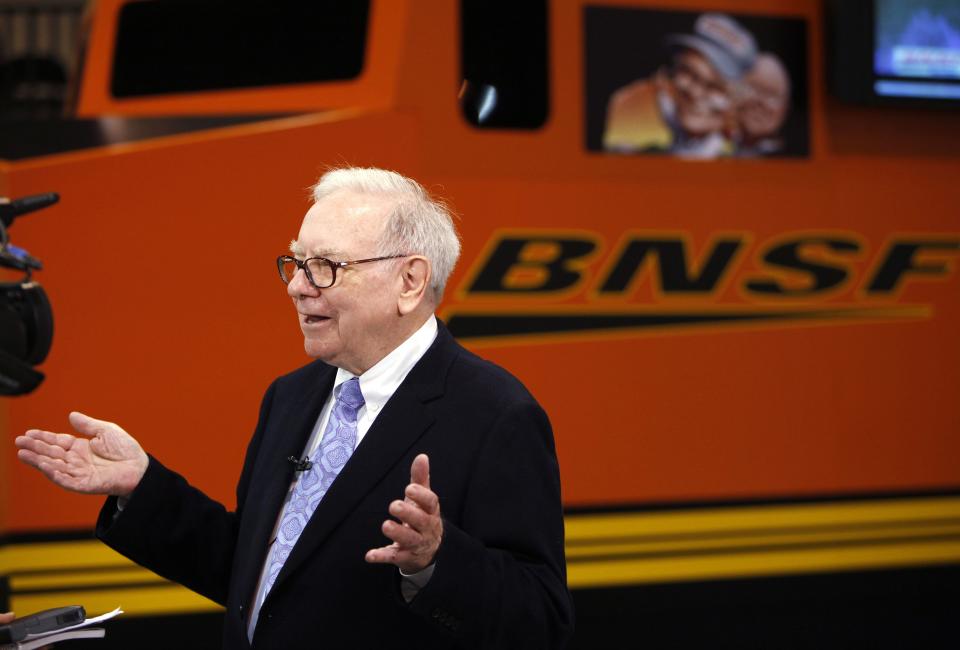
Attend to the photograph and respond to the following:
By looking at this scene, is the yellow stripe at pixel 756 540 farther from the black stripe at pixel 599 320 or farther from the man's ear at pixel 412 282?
the man's ear at pixel 412 282

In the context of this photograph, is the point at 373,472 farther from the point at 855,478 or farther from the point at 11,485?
the point at 855,478

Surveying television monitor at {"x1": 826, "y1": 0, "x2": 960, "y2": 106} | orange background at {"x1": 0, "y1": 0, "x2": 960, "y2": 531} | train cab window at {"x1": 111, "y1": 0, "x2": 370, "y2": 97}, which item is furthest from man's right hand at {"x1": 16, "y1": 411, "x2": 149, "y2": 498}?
television monitor at {"x1": 826, "y1": 0, "x2": 960, "y2": 106}

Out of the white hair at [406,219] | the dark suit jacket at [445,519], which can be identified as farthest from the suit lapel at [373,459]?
the white hair at [406,219]

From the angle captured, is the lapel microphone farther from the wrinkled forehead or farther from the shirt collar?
the wrinkled forehead

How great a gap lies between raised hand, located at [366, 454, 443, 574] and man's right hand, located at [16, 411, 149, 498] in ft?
1.83

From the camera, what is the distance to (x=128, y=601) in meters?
3.18

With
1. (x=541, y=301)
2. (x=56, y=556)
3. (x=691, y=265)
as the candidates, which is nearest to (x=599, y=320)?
(x=541, y=301)

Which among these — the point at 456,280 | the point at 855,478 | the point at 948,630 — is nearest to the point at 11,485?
the point at 456,280

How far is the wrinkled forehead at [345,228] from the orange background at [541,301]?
4.53 feet

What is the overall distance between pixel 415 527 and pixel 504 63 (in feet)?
7.05

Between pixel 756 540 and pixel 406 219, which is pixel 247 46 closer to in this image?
pixel 406 219

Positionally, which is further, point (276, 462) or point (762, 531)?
point (762, 531)

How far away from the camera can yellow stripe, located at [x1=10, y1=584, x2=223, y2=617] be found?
3.13m

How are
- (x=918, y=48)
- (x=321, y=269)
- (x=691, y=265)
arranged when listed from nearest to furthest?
(x=321, y=269), (x=691, y=265), (x=918, y=48)
